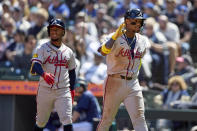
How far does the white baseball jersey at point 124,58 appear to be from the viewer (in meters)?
6.78

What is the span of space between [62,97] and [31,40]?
185 inches

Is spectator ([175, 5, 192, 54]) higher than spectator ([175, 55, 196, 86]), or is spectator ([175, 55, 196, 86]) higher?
spectator ([175, 5, 192, 54])

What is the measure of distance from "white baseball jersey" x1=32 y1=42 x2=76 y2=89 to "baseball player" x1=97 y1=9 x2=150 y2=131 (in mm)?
666

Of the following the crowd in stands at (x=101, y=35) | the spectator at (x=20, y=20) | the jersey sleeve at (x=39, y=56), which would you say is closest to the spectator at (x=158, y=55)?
the crowd in stands at (x=101, y=35)

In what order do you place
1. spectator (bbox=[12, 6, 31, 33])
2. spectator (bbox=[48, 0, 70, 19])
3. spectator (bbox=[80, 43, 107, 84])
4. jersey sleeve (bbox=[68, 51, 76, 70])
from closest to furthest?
jersey sleeve (bbox=[68, 51, 76, 70])
spectator (bbox=[80, 43, 107, 84])
spectator (bbox=[12, 6, 31, 33])
spectator (bbox=[48, 0, 70, 19])

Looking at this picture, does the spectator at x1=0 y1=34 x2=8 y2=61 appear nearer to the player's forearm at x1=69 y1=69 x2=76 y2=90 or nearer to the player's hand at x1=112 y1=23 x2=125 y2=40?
the player's forearm at x1=69 y1=69 x2=76 y2=90

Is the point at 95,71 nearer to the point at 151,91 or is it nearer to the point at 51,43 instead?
the point at 151,91

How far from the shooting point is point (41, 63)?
23.3ft

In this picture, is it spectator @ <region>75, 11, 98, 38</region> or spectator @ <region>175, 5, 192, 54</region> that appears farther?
spectator @ <region>75, 11, 98, 38</region>

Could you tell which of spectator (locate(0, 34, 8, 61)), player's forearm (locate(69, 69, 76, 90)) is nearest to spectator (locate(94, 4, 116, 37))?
spectator (locate(0, 34, 8, 61))

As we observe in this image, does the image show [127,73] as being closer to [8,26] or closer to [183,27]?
[183,27]

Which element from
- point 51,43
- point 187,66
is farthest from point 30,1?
point 51,43

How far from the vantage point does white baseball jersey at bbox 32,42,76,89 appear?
7172mm

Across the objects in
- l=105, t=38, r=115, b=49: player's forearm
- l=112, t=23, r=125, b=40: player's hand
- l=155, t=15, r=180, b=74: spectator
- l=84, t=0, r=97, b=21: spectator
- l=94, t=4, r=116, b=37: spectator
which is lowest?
l=105, t=38, r=115, b=49: player's forearm
